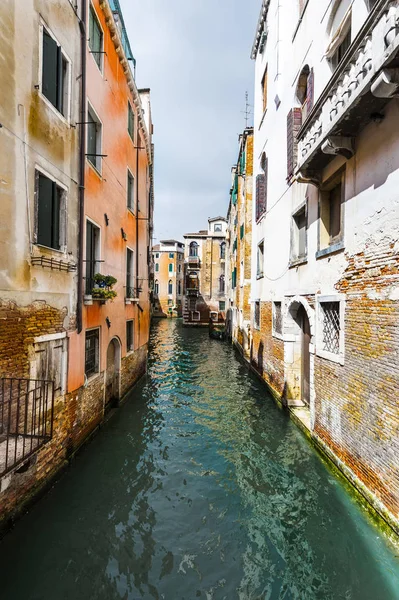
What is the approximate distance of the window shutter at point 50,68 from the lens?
5.19 m

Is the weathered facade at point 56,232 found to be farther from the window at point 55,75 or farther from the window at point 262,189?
the window at point 262,189

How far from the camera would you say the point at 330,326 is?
6453 millimetres

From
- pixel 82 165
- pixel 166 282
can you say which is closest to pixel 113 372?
pixel 82 165

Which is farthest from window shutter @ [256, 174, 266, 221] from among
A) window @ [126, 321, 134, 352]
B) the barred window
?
the barred window

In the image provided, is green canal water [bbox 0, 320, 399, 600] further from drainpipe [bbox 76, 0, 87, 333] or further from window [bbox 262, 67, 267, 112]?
window [bbox 262, 67, 267, 112]

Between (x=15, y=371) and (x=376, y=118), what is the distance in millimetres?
6169

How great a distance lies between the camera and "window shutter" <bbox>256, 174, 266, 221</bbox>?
12516 mm

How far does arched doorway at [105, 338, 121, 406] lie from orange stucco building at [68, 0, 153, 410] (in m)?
0.03

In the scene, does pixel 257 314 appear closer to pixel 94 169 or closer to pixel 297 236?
pixel 297 236

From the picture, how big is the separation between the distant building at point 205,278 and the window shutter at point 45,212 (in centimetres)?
3109

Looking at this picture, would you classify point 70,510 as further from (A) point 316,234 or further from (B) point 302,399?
(A) point 316,234

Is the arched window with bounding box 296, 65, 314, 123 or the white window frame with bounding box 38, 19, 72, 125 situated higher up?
the arched window with bounding box 296, 65, 314, 123

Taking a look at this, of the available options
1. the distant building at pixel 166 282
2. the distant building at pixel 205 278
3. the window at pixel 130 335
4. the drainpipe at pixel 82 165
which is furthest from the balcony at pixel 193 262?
the drainpipe at pixel 82 165

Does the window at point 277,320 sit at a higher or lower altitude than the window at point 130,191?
lower
